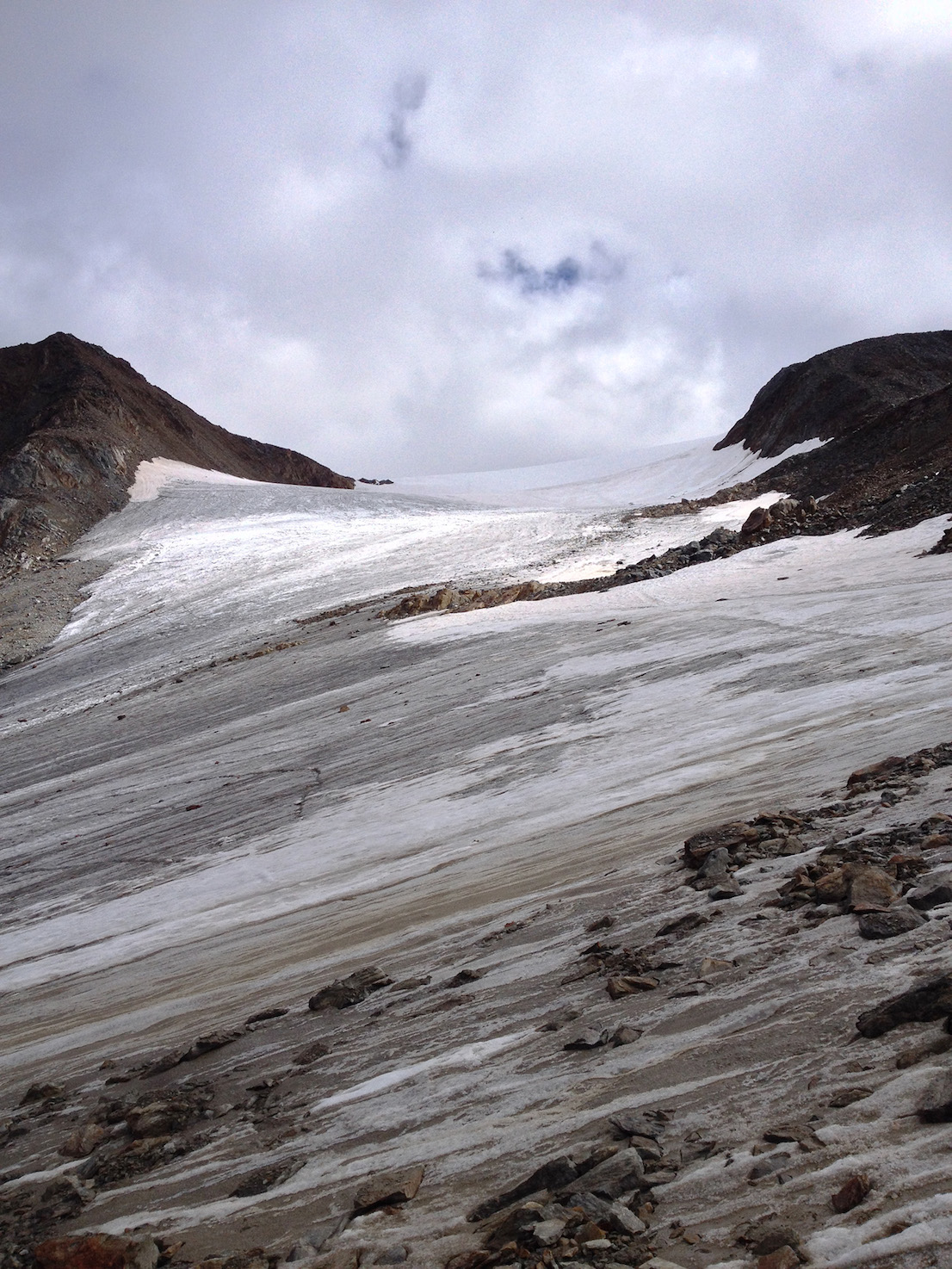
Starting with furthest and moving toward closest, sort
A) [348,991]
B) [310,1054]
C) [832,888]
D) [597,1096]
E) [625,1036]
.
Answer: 1. [348,991]
2. [310,1054]
3. [832,888]
4. [625,1036]
5. [597,1096]

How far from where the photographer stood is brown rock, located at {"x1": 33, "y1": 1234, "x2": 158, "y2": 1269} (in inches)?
112

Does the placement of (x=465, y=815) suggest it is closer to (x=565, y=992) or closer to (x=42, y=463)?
(x=565, y=992)

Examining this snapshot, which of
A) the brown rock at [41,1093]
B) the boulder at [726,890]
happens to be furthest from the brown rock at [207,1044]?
the boulder at [726,890]

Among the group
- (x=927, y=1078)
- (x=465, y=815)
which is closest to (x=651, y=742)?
(x=465, y=815)

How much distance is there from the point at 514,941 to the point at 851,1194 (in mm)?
2490

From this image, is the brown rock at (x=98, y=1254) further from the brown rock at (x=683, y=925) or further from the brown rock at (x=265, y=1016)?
the brown rock at (x=683, y=925)

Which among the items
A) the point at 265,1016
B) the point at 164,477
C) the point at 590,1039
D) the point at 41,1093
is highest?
the point at 164,477

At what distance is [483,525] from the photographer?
29328 millimetres

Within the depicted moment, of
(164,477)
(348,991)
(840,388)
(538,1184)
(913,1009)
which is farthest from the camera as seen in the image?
(164,477)

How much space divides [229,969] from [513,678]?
6.83 meters

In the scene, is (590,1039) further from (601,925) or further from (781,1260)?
(781,1260)

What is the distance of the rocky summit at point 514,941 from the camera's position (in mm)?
2549

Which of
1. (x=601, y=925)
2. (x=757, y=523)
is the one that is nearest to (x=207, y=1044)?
(x=601, y=925)

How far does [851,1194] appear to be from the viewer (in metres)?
2.18
